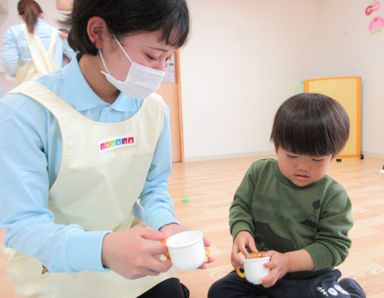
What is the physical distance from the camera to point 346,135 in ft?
2.71

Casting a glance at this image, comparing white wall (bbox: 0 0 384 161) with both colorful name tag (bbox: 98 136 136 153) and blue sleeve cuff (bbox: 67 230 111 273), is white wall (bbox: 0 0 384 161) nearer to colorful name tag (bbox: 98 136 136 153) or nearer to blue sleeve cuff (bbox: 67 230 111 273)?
colorful name tag (bbox: 98 136 136 153)

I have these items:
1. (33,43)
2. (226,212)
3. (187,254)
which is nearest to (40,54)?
(33,43)

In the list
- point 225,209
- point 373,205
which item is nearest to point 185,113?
point 225,209

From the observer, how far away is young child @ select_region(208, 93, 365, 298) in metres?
0.80

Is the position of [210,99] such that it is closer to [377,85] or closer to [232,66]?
[232,66]

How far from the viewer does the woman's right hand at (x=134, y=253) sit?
53 centimetres

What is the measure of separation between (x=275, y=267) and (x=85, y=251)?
0.47 metres

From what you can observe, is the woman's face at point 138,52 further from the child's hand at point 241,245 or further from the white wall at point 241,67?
the white wall at point 241,67

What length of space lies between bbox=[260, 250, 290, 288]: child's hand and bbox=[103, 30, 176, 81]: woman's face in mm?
575

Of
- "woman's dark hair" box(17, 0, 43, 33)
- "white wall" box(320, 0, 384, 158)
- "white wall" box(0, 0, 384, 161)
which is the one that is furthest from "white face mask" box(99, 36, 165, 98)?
"white wall" box(320, 0, 384, 158)

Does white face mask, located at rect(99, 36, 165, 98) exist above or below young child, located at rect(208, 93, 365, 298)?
above

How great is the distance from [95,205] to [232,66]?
3801mm

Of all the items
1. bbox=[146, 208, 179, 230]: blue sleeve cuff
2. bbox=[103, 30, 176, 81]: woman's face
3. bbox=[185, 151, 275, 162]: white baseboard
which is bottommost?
bbox=[185, 151, 275, 162]: white baseboard

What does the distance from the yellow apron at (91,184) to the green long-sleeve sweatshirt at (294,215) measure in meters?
0.34
